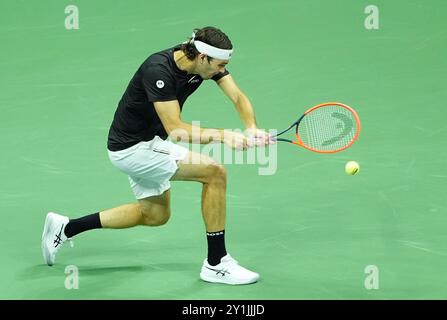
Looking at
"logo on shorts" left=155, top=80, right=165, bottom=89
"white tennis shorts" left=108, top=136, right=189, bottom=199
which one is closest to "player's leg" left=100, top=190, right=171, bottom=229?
"white tennis shorts" left=108, top=136, right=189, bottom=199

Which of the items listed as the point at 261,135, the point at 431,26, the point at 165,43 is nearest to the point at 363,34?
the point at 431,26

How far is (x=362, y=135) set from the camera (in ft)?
34.4

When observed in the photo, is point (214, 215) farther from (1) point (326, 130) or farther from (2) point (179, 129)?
(1) point (326, 130)

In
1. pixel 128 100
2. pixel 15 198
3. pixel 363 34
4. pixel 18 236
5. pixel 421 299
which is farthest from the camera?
pixel 363 34

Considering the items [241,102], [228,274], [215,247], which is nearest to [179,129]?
[241,102]

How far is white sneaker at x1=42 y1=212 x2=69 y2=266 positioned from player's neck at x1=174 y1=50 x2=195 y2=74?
1.65m

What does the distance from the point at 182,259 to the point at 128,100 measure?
1.37 metres

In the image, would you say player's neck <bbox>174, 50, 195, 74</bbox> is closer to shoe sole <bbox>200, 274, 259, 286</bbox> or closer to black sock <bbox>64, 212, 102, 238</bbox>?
black sock <bbox>64, 212, 102, 238</bbox>

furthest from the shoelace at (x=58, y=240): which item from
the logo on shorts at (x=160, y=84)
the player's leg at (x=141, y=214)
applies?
the logo on shorts at (x=160, y=84)

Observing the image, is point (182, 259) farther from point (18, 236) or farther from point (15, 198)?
point (15, 198)

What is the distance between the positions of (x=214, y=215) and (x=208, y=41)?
131 centimetres

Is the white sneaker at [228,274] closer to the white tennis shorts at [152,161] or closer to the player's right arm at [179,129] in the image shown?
the white tennis shorts at [152,161]

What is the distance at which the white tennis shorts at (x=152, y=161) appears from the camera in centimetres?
752

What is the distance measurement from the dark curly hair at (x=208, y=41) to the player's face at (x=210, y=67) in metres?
0.04
